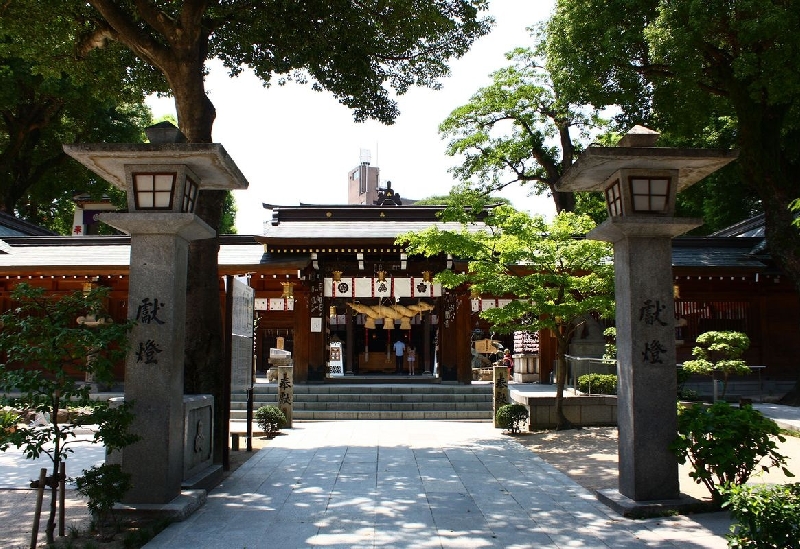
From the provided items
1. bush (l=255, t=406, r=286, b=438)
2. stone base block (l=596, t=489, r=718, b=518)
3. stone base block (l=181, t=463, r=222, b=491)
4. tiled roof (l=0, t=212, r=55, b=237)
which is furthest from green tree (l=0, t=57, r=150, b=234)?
stone base block (l=596, t=489, r=718, b=518)

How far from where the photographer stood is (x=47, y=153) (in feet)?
94.5

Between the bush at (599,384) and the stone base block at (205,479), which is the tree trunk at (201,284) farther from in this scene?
the bush at (599,384)

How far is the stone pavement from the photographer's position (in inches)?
236

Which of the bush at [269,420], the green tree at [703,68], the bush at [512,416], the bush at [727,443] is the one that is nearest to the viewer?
the bush at [727,443]

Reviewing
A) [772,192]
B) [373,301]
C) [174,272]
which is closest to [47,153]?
[373,301]

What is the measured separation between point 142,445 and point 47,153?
86.8 feet

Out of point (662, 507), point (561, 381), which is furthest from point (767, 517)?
point (561, 381)

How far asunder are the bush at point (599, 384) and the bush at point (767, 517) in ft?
31.7

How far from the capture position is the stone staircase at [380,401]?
16.8 meters

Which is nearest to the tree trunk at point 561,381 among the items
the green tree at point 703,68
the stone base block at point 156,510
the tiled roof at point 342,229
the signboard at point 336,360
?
the green tree at point 703,68

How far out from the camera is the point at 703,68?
16234 mm

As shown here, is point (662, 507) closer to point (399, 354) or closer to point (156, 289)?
point (156, 289)

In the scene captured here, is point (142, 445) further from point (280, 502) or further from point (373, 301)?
point (373, 301)

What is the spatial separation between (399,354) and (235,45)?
14459 millimetres
